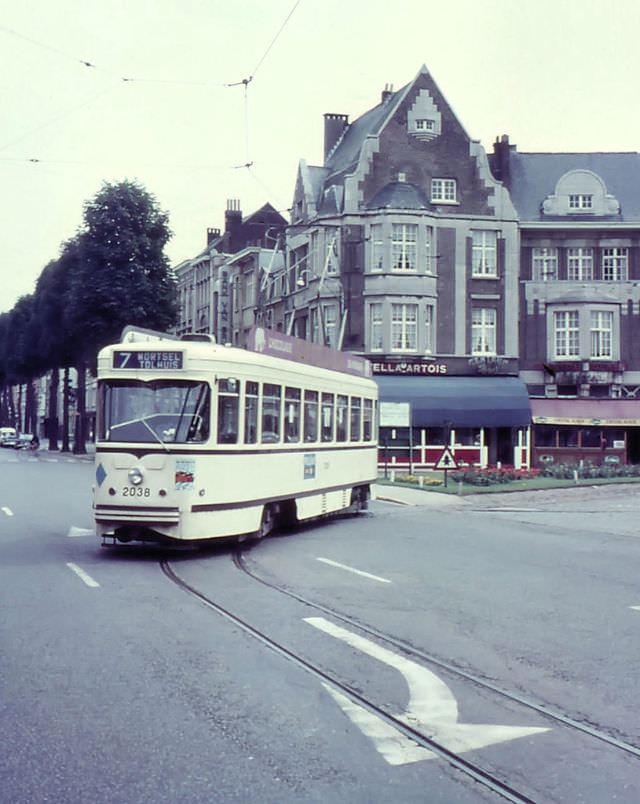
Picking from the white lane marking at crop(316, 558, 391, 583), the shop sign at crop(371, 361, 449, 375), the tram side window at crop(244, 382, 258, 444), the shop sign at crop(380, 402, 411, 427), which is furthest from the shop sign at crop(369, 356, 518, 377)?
the white lane marking at crop(316, 558, 391, 583)

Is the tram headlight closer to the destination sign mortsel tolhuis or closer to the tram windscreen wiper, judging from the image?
the tram windscreen wiper

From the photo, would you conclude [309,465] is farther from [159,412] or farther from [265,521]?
[159,412]

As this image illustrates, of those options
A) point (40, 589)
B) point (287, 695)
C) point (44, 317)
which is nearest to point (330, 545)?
point (40, 589)

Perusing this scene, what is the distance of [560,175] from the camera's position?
5112 centimetres

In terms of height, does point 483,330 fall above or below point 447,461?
above

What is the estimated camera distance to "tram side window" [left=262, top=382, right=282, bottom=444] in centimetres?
1638

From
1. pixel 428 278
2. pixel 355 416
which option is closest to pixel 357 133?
pixel 428 278

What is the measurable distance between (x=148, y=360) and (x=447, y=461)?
2250 cm

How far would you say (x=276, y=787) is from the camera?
5.06 meters

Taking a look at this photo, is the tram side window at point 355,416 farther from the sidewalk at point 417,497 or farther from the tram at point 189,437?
the sidewalk at point 417,497

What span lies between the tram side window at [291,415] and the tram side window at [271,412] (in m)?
0.36

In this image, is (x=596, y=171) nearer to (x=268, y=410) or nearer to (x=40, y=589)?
(x=268, y=410)

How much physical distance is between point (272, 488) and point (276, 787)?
38.8 ft

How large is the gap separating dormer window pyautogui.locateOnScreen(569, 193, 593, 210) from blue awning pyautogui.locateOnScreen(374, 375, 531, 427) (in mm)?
9128
